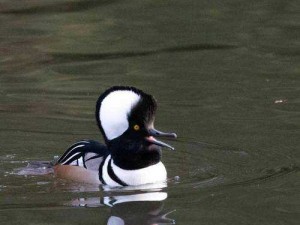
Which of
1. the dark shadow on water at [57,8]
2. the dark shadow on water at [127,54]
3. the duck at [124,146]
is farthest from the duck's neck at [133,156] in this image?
the dark shadow on water at [57,8]

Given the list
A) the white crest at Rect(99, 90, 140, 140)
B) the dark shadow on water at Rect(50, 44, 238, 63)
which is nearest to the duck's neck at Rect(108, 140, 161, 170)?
the white crest at Rect(99, 90, 140, 140)

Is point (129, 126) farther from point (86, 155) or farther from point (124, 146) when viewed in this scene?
point (86, 155)

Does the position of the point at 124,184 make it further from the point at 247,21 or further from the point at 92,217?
the point at 247,21

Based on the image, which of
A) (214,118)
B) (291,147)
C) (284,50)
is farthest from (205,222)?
(284,50)

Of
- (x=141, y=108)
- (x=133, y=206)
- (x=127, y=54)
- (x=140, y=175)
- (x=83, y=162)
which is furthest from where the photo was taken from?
(x=127, y=54)

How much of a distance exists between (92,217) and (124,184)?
1.02 m

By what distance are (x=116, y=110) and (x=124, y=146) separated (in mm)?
362

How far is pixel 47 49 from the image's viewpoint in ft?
51.4

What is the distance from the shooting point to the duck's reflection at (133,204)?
30.3ft

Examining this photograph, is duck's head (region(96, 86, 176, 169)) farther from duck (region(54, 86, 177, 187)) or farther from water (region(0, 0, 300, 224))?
water (region(0, 0, 300, 224))

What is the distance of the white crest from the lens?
9.90 m

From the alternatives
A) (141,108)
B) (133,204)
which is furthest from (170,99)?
(133,204)

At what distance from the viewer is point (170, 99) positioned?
43.4 feet

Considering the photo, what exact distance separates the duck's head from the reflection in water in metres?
0.37
